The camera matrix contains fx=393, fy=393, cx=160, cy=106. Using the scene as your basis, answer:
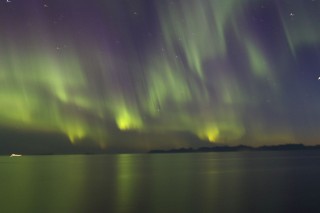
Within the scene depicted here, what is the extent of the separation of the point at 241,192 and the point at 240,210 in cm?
1313

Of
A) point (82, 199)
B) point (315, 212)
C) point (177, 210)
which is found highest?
point (82, 199)

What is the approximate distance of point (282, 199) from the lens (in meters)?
38.9

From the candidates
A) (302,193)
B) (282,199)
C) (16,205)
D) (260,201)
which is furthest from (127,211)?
(302,193)

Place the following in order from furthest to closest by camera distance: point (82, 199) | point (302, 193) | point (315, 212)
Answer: point (302, 193), point (82, 199), point (315, 212)

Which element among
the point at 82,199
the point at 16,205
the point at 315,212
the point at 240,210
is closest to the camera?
the point at 315,212

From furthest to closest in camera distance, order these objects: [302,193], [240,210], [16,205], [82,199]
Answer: [302,193], [82,199], [16,205], [240,210]

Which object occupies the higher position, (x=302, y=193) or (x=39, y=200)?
(x=39, y=200)

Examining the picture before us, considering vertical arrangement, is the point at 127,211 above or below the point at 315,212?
above

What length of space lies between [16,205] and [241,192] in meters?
24.8

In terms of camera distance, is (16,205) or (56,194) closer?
(16,205)

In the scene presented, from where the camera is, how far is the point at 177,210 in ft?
106

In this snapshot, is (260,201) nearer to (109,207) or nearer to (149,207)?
(149,207)

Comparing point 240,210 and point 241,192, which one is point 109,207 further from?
point 241,192

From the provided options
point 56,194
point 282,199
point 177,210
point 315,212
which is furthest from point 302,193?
point 56,194
